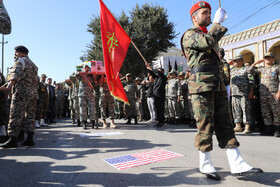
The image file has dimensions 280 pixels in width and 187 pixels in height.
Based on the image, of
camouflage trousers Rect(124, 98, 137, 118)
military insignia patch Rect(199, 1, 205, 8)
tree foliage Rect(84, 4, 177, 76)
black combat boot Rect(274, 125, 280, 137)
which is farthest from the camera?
tree foliage Rect(84, 4, 177, 76)

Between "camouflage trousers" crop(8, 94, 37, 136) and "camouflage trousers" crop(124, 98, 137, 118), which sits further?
"camouflage trousers" crop(124, 98, 137, 118)

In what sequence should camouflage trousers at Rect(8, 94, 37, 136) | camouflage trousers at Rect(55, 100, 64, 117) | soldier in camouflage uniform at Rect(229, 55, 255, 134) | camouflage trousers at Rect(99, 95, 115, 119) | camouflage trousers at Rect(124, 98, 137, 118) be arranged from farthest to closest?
camouflage trousers at Rect(55, 100, 64, 117) < camouflage trousers at Rect(124, 98, 137, 118) < camouflage trousers at Rect(99, 95, 115, 119) < soldier in camouflage uniform at Rect(229, 55, 255, 134) < camouflage trousers at Rect(8, 94, 37, 136)

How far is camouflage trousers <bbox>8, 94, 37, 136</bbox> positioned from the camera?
163 inches

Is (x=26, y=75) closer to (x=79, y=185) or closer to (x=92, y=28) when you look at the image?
(x=79, y=185)

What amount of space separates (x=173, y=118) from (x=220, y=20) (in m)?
6.78

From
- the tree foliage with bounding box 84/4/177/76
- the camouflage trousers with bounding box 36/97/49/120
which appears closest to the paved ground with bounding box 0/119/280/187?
the camouflage trousers with bounding box 36/97/49/120

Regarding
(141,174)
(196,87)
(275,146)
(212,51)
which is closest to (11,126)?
(141,174)

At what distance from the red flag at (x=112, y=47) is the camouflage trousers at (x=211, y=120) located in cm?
340

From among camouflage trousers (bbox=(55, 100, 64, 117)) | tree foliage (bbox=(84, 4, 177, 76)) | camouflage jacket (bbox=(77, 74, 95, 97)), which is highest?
tree foliage (bbox=(84, 4, 177, 76))

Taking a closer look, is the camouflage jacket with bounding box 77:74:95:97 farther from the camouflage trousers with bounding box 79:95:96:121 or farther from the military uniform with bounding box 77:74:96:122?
the camouflage trousers with bounding box 79:95:96:121

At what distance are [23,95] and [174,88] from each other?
565 centimetres

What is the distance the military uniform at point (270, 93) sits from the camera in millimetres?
5246

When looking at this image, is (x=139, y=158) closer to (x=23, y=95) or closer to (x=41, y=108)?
(x=23, y=95)

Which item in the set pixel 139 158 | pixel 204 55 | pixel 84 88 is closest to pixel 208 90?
pixel 204 55
